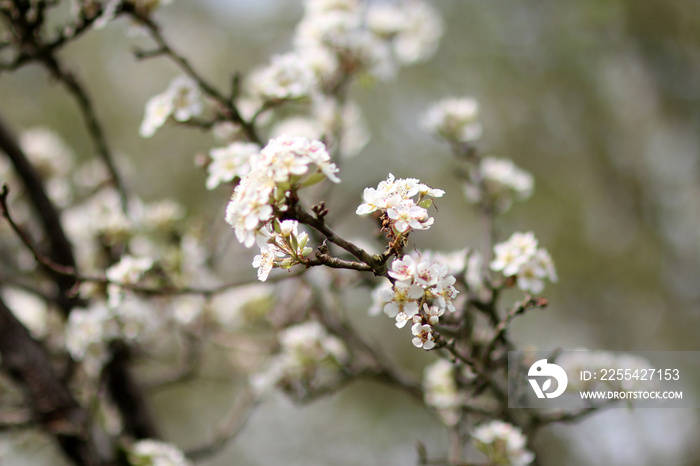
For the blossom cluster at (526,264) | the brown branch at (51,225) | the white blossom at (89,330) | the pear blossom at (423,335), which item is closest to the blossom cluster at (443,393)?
the blossom cluster at (526,264)

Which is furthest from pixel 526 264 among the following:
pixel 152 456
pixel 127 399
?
pixel 127 399

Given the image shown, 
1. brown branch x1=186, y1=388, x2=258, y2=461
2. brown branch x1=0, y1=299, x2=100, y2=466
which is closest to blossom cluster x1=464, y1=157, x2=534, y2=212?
brown branch x1=186, y1=388, x2=258, y2=461

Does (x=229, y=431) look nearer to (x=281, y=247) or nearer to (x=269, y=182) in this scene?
(x=281, y=247)

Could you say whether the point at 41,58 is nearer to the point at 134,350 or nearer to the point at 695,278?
the point at 134,350

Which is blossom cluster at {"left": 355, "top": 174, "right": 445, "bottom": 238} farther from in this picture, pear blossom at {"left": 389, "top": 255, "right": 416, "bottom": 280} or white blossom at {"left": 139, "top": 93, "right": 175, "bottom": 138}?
white blossom at {"left": 139, "top": 93, "right": 175, "bottom": 138}

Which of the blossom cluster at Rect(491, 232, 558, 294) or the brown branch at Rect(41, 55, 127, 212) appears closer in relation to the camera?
the blossom cluster at Rect(491, 232, 558, 294)

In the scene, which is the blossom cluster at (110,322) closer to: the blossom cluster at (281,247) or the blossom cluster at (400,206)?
the blossom cluster at (281,247)
